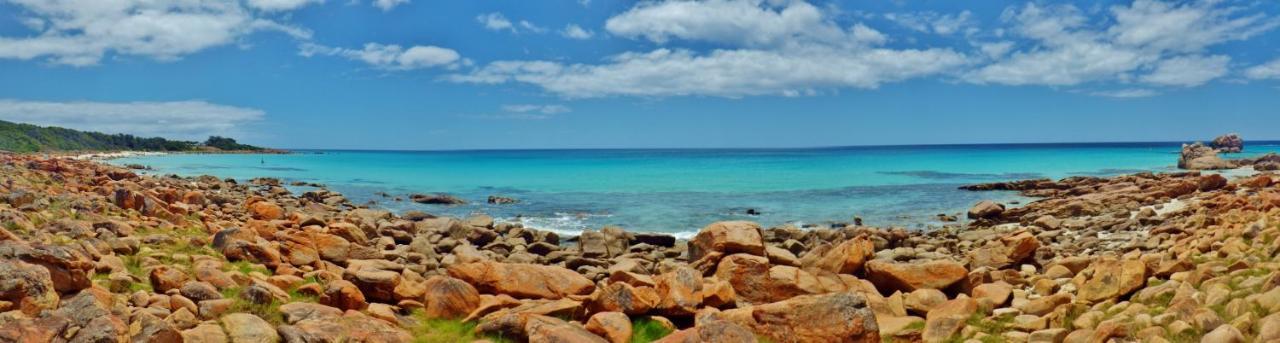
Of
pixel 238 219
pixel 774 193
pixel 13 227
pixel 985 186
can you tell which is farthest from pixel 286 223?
pixel 985 186

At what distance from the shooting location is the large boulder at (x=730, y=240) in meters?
19.7

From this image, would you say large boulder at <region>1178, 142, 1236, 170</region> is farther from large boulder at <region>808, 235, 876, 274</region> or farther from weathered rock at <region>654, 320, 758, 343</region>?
weathered rock at <region>654, 320, 758, 343</region>

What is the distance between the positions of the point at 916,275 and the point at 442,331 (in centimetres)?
1057

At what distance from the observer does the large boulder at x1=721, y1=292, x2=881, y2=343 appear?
1303 cm

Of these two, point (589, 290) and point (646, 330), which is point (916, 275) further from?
point (589, 290)

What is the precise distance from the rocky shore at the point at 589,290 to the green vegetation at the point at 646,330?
0.12 feet

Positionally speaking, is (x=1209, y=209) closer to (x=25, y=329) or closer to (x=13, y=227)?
(x=25, y=329)

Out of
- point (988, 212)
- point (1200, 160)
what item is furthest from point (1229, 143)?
point (988, 212)

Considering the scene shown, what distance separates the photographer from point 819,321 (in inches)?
519

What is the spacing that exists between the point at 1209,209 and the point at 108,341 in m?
32.8

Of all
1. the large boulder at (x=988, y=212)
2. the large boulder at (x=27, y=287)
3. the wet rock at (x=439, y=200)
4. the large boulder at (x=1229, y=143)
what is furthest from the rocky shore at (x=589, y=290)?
the large boulder at (x=1229, y=143)

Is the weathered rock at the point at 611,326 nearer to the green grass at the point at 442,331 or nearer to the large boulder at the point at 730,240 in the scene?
the green grass at the point at 442,331

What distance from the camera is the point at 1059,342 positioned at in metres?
12.2

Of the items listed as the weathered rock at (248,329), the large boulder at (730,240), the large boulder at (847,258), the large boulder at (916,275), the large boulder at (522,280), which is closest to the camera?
the weathered rock at (248,329)
